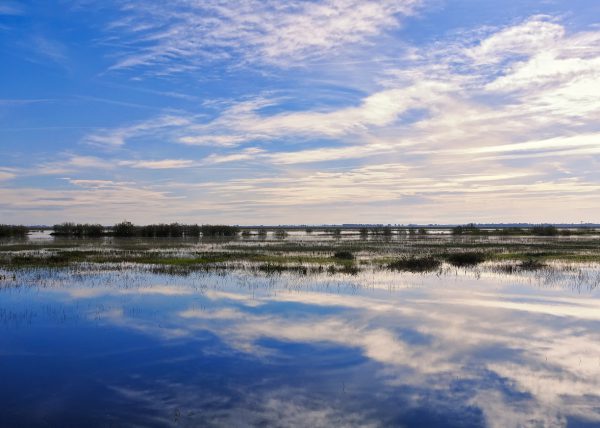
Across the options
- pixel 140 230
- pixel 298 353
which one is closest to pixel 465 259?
pixel 298 353

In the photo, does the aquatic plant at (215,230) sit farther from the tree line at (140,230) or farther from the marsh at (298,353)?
the marsh at (298,353)

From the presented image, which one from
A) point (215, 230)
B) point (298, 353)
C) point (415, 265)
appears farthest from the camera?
point (215, 230)

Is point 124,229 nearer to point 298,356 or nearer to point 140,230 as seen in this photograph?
point 140,230

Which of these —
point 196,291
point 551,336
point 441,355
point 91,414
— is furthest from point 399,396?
point 196,291

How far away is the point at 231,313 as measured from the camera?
631 inches

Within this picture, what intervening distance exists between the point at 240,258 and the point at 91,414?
86.6 ft

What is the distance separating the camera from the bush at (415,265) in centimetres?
2877

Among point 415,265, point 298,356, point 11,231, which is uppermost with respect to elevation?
point 11,231

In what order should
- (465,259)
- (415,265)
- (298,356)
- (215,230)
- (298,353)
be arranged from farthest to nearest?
(215,230) < (465,259) < (415,265) < (298,353) < (298,356)

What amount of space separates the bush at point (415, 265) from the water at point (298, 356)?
766 centimetres

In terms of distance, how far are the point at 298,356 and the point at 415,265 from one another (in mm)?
19726

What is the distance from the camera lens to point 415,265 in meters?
29.9

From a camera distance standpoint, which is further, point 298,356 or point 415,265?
point 415,265

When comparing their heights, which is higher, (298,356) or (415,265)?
(415,265)
